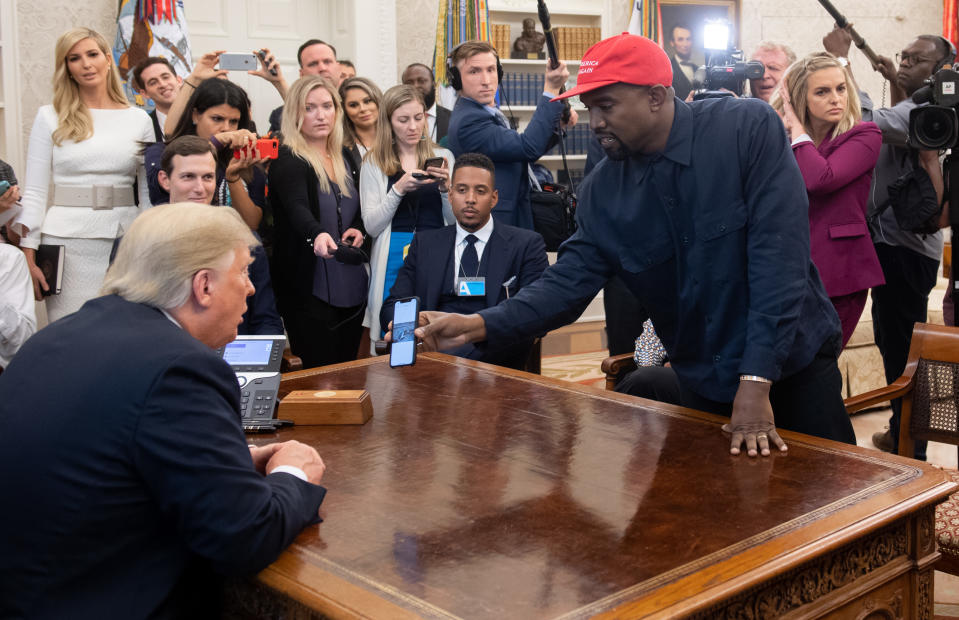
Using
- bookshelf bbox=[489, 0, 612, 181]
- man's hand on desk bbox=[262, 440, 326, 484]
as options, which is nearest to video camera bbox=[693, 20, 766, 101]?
man's hand on desk bbox=[262, 440, 326, 484]

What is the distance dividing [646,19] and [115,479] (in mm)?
7115

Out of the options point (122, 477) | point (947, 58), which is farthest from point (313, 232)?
point (947, 58)

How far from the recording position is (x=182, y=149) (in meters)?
3.39

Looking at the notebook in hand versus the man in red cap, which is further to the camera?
the notebook in hand

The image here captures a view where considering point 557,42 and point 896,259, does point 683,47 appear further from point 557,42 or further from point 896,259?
point 896,259

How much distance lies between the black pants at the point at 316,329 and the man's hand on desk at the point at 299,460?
2.05 m

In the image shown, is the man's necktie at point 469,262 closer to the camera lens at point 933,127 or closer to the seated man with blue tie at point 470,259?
the seated man with blue tie at point 470,259

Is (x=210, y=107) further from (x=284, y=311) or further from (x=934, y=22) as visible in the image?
(x=934, y=22)

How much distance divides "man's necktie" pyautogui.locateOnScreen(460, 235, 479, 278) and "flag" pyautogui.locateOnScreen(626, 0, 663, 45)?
454 centimetres

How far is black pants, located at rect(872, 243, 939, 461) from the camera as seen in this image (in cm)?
391

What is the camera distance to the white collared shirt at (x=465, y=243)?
3.70 metres

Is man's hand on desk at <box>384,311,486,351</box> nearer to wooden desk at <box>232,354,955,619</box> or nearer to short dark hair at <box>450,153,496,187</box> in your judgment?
wooden desk at <box>232,354,955,619</box>

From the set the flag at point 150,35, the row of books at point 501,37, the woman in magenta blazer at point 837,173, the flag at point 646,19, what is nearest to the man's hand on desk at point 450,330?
the woman in magenta blazer at point 837,173

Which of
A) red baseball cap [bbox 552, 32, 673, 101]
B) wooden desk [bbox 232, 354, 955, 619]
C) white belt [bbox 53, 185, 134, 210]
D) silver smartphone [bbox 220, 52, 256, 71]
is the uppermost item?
silver smartphone [bbox 220, 52, 256, 71]
